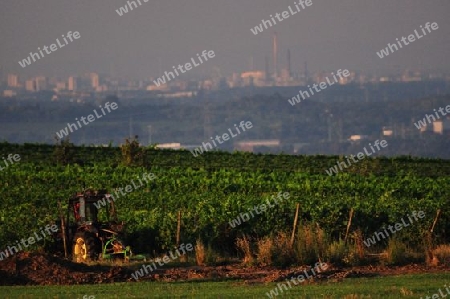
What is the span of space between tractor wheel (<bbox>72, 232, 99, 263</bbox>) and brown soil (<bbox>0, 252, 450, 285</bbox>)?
1.64m

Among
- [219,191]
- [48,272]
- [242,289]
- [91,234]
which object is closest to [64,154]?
[219,191]

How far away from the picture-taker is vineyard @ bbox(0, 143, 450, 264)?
2852 centimetres

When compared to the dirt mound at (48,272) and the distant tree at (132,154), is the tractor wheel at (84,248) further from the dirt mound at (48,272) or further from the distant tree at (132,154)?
the distant tree at (132,154)

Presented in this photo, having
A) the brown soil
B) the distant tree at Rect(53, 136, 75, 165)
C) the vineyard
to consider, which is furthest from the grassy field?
the distant tree at Rect(53, 136, 75, 165)

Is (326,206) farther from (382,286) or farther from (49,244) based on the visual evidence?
(382,286)

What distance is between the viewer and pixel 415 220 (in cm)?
2956

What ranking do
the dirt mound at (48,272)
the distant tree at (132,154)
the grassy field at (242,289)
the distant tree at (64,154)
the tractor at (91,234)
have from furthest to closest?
the distant tree at (64,154) < the distant tree at (132,154) < the tractor at (91,234) < the dirt mound at (48,272) < the grassy field at (242,289)

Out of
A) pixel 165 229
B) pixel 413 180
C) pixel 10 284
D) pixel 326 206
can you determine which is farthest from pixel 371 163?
pixel 10 284

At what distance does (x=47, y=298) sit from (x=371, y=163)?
36942 mm

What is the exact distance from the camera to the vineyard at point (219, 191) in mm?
28516

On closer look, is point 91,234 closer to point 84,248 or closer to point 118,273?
point 84,248

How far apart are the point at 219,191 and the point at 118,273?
21378 millimetres

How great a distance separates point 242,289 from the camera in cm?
1927

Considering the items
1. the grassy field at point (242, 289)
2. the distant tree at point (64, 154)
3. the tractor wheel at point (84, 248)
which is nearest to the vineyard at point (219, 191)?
the distant tree at point (64, 154)
